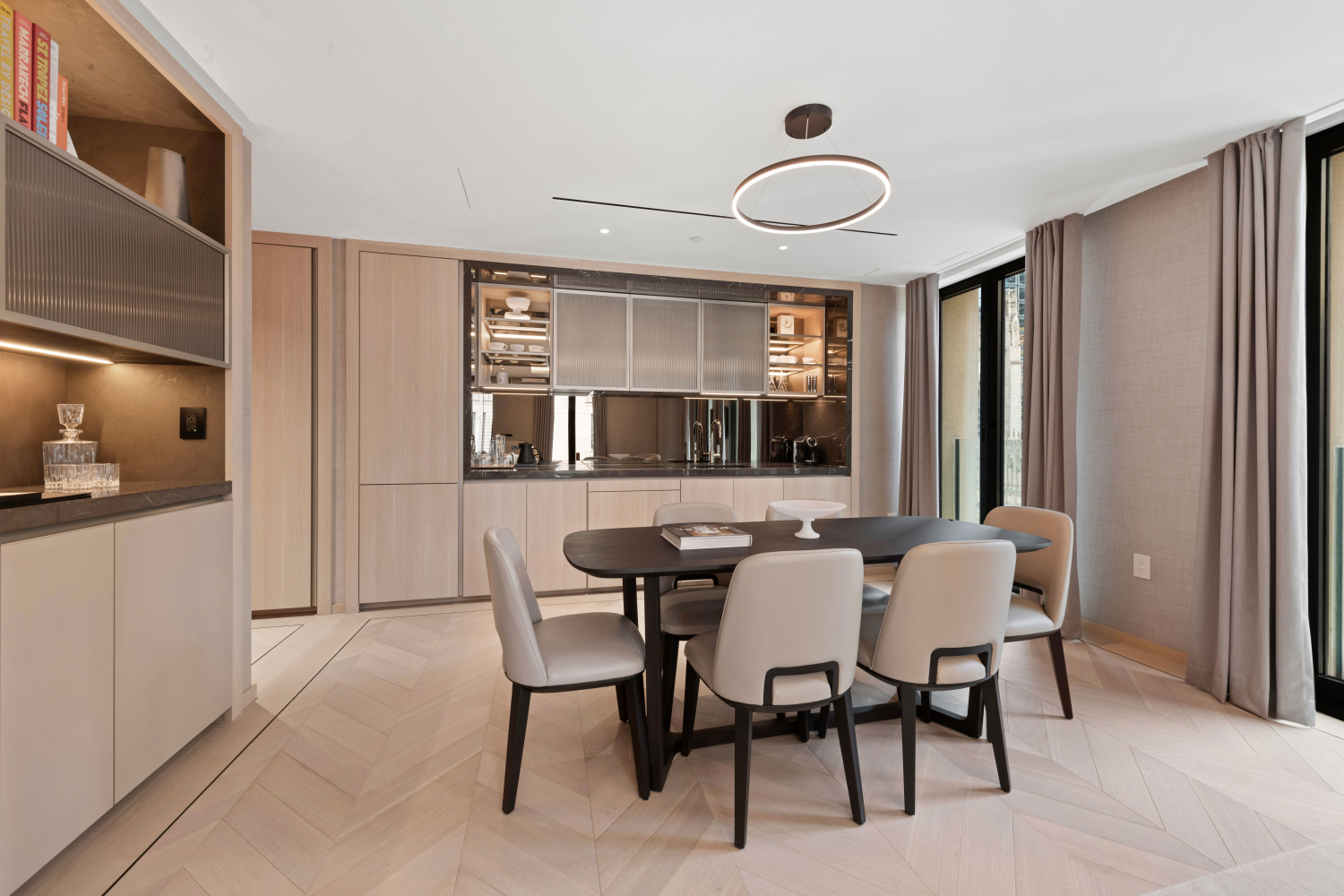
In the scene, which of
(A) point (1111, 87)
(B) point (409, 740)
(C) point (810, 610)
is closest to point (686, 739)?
(C) point (810, 610)

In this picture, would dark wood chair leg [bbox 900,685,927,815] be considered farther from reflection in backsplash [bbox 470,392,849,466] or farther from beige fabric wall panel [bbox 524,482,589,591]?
reflection in backsplash [bbox 470,392,849,466]

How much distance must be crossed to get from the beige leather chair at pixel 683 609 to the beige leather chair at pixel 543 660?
0.23 m

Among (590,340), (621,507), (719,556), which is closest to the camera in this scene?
(719,556)


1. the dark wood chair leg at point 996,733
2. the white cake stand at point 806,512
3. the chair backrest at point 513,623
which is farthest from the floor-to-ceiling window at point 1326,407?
the chair backrest at point 513,623

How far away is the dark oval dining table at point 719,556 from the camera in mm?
1869

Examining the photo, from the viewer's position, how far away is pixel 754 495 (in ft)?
15.5

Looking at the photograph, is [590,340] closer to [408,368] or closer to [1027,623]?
[408,368]

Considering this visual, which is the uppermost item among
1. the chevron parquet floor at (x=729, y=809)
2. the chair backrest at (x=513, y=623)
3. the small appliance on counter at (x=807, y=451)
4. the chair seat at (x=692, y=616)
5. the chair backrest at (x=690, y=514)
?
the small appliance on counter at (x=807, y=451)

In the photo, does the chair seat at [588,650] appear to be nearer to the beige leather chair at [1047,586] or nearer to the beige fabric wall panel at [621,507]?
the beige leather chair at [1047,586]

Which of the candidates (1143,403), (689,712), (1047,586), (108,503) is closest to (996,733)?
(1047,586)

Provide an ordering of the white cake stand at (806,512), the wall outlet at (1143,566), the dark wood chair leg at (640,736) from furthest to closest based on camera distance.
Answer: the wall outlet at (1143,566), the white cake stand at (806,512), the dark wood chair leg at (640,736)

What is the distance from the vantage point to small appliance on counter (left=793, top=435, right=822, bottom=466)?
528cm

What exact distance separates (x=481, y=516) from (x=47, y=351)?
2.41m

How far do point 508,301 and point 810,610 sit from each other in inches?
139
